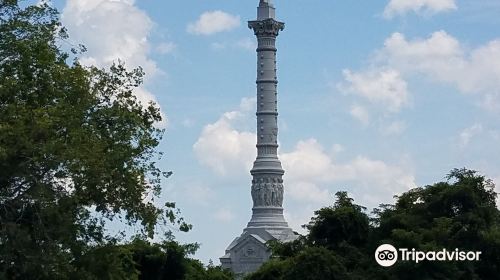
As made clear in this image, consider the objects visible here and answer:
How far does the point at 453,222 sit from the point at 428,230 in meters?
0.96

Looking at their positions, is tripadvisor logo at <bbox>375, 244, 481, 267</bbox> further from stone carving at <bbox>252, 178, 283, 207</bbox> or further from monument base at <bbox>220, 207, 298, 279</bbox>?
stone carving at <bbox>252, 178, 283, 207</bbox>

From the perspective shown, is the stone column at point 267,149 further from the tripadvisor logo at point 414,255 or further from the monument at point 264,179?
the tripadvisor logo at point 414,255

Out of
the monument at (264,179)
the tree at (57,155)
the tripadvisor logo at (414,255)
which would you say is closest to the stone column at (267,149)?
the monument at (264,179)

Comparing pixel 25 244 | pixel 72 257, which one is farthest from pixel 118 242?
pixel 25 244

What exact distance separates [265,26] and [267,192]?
12.5 m

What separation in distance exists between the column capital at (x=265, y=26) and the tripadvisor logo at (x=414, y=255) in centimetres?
5258

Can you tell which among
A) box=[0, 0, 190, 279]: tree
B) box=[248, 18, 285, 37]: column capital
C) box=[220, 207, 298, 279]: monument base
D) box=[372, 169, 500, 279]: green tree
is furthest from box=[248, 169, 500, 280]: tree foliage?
box=[248, 18, 285, 37]: column capital

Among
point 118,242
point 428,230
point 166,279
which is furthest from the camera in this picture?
point 166,279

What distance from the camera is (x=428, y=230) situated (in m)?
38.7

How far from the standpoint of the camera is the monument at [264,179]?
87438 millimetres

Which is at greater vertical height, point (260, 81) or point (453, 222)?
point (260, 81)

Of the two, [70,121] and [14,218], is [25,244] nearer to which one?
[14,218]

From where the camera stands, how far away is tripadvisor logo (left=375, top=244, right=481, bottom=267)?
37.0 m

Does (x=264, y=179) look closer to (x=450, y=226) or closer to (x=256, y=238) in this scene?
(x=256, y=238)
